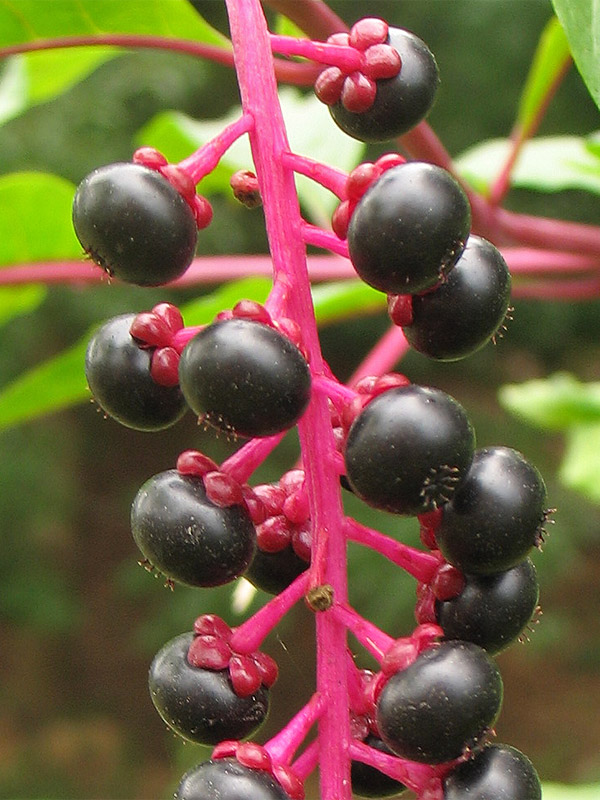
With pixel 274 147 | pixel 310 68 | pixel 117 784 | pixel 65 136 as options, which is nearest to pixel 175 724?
pixel 274 147

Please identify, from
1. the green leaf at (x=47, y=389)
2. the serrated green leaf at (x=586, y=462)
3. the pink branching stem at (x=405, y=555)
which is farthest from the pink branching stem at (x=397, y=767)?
the serrated green leaf at (x=586, y=462)

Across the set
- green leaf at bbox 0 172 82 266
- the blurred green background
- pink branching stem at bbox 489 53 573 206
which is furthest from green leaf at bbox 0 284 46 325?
the blurred green background

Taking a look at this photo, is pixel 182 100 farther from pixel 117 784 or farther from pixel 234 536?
pixel 234 536

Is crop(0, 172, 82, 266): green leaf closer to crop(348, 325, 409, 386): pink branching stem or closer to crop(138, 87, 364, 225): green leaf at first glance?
crop(138, 87, 364, 225): green leaf

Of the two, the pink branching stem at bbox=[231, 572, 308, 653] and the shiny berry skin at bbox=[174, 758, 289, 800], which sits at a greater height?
the pink branching stem at bbox=[231, 572, 308, 653]

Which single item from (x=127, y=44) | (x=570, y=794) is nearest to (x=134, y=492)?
(x=570, y=794)

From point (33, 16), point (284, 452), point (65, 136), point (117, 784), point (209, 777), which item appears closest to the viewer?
point (209, 777)

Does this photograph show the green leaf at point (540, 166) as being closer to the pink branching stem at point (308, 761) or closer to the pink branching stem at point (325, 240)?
the pink branching stem at point (325, 240)

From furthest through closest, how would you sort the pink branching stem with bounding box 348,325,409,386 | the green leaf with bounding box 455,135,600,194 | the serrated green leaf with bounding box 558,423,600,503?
the serrated green leaf with bounding box 558,423,600,503
the green leaf with bounding box 455,135,600,194
the pink branching stem with bounding box 348,325,409,386
